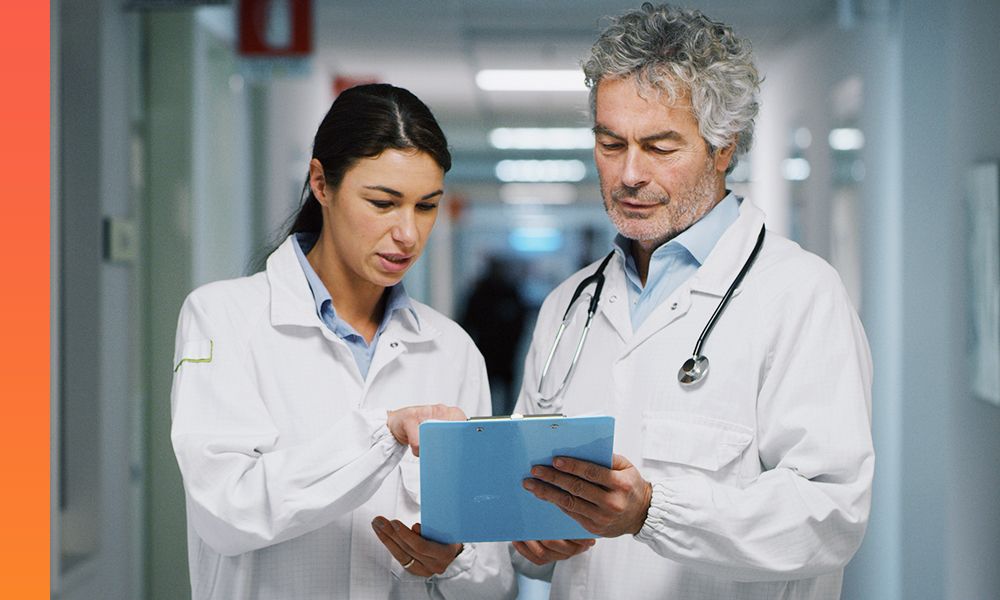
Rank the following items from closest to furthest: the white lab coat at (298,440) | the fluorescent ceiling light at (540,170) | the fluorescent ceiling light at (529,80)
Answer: the white lab coat at (298,440) < the fluorescent ceiling light at (529,80) < the fluorescent ceiling light at (540,170)

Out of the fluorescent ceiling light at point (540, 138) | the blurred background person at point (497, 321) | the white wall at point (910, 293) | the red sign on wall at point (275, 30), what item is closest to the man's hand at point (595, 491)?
the white wall at point (910, 293)

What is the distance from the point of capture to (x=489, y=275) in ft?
24.5

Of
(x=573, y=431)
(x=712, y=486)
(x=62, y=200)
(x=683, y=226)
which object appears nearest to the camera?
(x=573, y=431)

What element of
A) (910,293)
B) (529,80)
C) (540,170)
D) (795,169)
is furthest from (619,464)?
(540,170)

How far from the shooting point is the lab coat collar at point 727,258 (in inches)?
64.5

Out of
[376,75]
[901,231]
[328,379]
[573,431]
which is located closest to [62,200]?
[328,379]

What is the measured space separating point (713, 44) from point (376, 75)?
5.09 metres

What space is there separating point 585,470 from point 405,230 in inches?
18.9

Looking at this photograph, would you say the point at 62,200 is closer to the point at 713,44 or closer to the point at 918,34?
the point at 713,44

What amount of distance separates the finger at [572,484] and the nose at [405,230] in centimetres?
43

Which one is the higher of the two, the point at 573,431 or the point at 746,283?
the point at 746,283

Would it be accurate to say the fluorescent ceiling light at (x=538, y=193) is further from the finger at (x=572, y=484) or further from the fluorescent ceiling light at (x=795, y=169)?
the finger at (x=572, y=484)

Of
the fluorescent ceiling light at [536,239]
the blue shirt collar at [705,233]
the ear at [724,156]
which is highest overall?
the ear at [724,156]

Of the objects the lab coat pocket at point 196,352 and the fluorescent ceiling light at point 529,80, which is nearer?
the lab coat pocket at point 196,352
